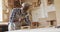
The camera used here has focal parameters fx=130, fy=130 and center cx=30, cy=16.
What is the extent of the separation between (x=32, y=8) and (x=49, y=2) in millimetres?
298

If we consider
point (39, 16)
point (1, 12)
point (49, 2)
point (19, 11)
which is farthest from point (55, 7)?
point (1, 12)

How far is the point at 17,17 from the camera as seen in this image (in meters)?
2.20

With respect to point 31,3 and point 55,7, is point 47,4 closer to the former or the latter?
point 55,7

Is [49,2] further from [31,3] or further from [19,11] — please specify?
[19,11]

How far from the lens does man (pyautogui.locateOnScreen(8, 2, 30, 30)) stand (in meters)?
2.18

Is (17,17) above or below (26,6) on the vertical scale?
below

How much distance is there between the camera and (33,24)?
7.04ft

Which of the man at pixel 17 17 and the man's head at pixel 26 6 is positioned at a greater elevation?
the man's head at pixel 26 6

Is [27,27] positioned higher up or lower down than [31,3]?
lower down

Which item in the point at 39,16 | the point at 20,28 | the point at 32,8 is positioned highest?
the point at 32,8

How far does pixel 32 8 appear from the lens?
7.12ft

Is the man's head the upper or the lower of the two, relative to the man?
upper

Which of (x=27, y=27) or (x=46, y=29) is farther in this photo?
(x=27, y=27)

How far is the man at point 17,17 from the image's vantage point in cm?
218
